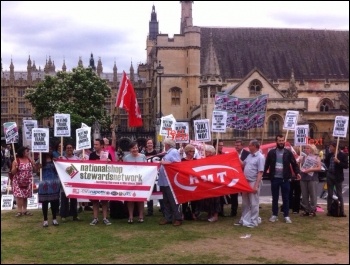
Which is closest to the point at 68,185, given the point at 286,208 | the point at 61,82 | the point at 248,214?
the point at 248,214

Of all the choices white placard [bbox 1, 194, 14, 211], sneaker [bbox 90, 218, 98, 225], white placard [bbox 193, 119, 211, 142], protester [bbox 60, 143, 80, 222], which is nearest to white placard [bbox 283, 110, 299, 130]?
white placard [bbox 193, 119, 211, 142]

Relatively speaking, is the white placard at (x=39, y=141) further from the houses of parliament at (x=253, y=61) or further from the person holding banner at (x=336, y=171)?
the houses of parliament at (x=253, y=61)

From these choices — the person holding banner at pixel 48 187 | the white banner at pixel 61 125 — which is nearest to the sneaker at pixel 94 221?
the person holding banner at pixel 48 187

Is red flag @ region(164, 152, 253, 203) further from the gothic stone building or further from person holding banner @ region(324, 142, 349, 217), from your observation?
the gothic stone building

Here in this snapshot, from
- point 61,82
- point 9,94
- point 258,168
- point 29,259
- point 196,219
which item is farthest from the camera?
point 9,94

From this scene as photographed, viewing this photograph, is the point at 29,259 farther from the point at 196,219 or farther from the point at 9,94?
the point at 9,94

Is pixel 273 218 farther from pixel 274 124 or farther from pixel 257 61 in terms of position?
pixel 257 61

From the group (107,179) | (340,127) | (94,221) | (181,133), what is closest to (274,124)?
(181,133)

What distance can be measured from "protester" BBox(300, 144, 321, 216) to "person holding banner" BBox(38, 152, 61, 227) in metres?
5.43

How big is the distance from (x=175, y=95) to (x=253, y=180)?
51.8 meters

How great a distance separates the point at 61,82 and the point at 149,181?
4308cm

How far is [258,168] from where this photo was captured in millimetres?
11523

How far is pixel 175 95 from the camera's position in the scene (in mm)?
63156

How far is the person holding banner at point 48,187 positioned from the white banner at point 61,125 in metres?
2.48
